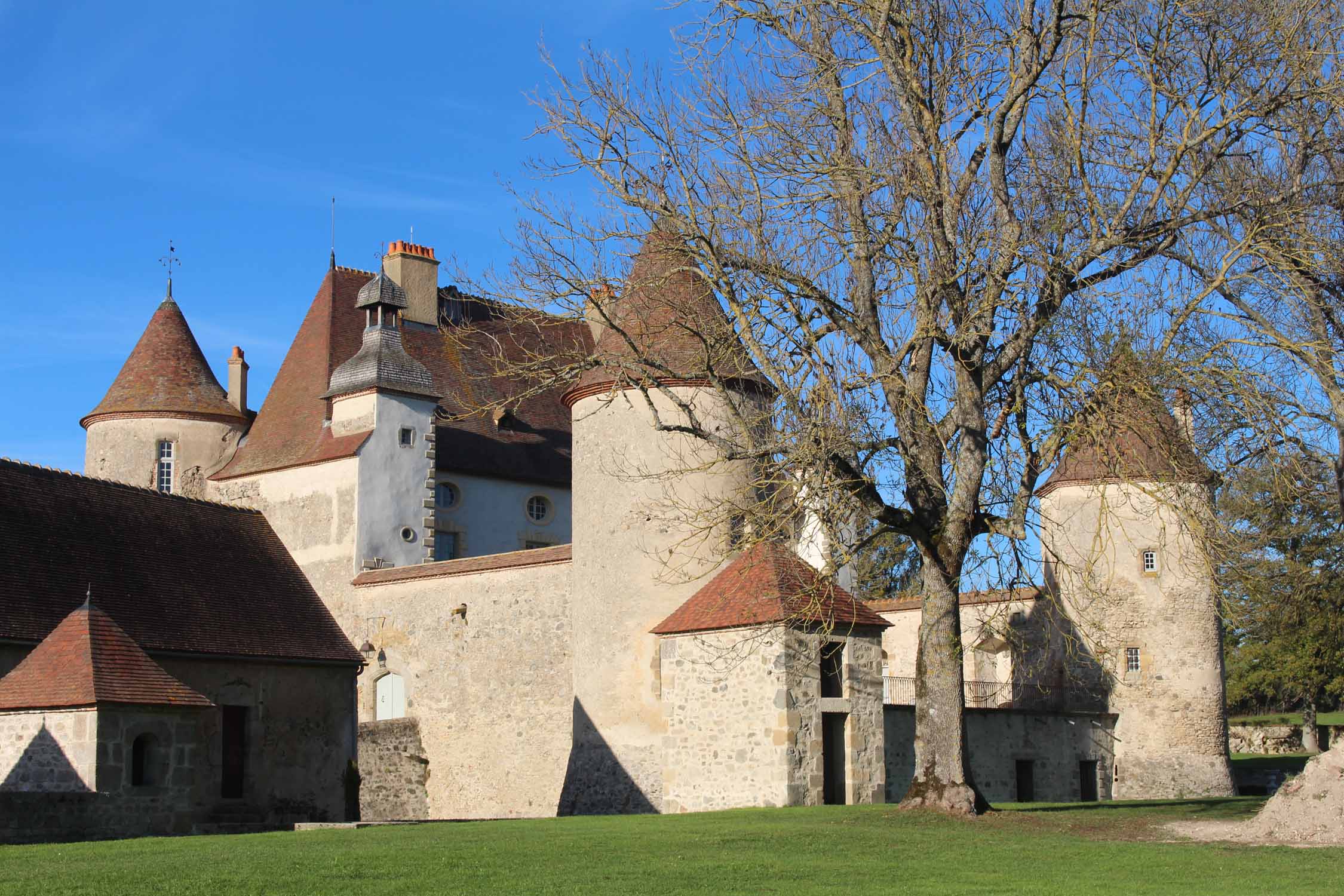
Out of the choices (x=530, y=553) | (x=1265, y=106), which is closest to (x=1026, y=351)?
(x=1265, y=106)

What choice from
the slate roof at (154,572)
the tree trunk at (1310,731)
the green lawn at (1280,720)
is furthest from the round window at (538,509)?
the green lawn at (1280,720)

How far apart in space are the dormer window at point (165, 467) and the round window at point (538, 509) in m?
7.97

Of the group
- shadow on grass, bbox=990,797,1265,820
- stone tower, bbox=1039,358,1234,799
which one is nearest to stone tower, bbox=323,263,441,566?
stone tower, bbox=1039,358,1234,799

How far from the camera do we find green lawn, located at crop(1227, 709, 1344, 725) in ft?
161

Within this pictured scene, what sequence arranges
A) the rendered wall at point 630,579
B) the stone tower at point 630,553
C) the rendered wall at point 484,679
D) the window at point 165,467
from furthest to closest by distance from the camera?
the window at point 165,467 → the rendered wall at point 484,679 → the rendered wall at point 630,579 → the stone tower at point 630,553

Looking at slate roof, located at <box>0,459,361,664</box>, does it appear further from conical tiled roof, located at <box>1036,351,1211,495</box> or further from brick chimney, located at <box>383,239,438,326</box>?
conical tiled roof, located at <box>1036,351,1211,495</box>

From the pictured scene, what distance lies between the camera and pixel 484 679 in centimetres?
2631

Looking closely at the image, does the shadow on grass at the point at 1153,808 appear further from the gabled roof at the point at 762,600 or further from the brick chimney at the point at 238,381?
the brick chimney at the point at 238,381

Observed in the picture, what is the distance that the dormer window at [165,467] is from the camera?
1272 inches

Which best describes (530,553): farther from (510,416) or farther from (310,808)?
(510,416)

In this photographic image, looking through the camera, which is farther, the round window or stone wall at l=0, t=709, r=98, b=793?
the round window

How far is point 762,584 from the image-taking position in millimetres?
20078

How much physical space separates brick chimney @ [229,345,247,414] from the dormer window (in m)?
1.75

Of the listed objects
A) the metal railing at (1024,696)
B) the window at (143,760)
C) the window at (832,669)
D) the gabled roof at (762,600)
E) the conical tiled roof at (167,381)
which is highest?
the conical tiled roof at (167,381)
